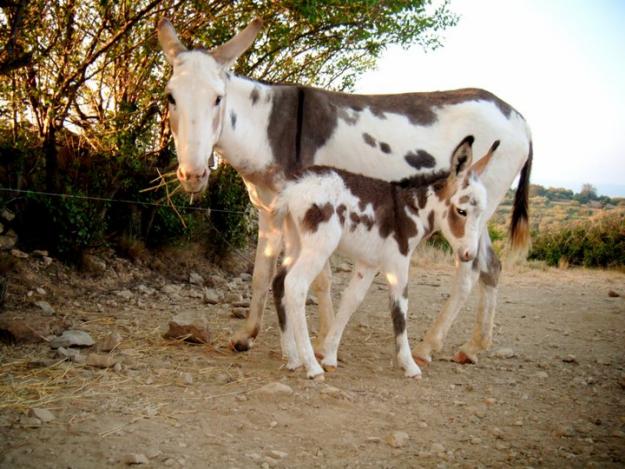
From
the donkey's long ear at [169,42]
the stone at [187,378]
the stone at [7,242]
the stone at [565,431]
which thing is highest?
the donkey's long ear at [169,42]

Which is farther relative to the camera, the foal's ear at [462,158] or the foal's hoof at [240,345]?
the foal's hoof at [240,345]

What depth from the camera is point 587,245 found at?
50.7 feet

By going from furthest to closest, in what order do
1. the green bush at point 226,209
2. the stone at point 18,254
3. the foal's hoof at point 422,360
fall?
the green bush at point 226,209
the stone at point 18,254
the foal's hoof at point 422,360

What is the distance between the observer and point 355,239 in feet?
16.5

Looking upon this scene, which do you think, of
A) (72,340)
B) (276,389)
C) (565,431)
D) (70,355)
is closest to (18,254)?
(72,340)

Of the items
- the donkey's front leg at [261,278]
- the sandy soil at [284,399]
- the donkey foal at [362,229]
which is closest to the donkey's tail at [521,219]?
the sandy soil at [284,399]

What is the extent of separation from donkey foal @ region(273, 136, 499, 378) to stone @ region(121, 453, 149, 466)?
175 centimetres

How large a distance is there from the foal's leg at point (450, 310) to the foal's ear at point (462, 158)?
920 mm

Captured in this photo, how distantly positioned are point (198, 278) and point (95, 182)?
1.83 meters

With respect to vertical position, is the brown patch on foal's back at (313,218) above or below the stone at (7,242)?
above

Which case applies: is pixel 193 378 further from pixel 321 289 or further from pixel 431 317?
pixel 431 317

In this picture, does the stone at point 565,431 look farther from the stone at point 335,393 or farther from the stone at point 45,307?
the stone at point 45,307

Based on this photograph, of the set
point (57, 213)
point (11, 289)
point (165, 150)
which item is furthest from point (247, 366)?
point (165, 150)

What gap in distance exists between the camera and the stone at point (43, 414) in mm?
3602
